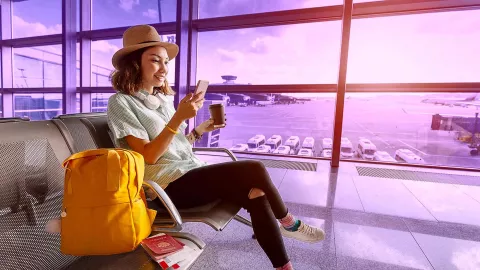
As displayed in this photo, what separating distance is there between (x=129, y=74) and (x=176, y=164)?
20.3 inches

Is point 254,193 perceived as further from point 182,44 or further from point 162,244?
point 182,44

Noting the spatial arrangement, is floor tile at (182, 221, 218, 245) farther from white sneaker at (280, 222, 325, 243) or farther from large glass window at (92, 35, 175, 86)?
large glass window at (92, 35, 175, 86)

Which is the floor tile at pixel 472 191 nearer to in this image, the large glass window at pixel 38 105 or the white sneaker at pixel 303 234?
the white sneaker at pixel 303 234

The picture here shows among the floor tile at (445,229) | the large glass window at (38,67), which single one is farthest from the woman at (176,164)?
the large glass window at (38,67)

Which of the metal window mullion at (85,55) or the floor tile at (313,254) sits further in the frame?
the metal window mullion at (85,55)

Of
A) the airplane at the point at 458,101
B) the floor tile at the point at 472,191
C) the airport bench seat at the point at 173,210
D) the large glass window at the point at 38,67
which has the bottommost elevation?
the floor tile at the point at 472,191

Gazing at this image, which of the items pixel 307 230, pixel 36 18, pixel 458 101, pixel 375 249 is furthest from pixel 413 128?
pixel 36 18

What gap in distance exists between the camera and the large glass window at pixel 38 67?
561 cm

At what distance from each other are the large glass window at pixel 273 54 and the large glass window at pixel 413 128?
670 mm

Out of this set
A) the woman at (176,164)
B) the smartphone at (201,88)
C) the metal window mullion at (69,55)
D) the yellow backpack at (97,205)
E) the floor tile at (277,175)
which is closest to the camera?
the yellow backpack at (97,205)

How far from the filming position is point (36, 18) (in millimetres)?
5770

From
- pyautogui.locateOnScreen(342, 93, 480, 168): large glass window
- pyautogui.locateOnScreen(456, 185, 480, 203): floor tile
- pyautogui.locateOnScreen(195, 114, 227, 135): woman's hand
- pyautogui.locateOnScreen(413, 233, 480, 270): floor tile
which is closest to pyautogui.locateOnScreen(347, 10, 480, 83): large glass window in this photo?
pyautogui.locateOnScreen(342, 93, 480, 168): large glass window

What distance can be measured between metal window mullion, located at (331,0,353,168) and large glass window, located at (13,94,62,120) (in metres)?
5.13

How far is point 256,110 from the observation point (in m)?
4.40
